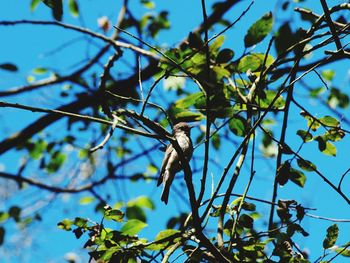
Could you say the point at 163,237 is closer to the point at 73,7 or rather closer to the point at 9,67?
the point at 9,67

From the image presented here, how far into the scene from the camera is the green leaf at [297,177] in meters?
2.87

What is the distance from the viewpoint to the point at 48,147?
641cm

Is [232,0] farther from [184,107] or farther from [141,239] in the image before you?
[141,239]

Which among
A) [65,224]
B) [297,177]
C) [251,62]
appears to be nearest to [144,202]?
[251,62]

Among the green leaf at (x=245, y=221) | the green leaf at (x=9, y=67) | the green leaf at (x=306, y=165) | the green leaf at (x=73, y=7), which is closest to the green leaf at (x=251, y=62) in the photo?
the green leaf at (x=306, y=165)

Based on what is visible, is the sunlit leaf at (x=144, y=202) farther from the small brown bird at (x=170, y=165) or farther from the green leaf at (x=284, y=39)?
the green leaf at (x=284, y=39)

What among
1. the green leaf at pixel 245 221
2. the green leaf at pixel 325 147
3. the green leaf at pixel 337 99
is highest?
the green leaf at pixel 337 99

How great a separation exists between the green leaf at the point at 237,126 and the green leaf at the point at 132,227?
757mm

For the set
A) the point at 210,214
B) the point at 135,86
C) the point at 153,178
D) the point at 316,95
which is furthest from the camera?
the point at 153,178

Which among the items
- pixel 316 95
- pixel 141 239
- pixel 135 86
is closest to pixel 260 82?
pixel 141 239

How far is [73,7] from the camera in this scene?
606 centimetres

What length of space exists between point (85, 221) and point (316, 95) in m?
3.57

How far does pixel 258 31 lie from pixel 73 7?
10.7 feet

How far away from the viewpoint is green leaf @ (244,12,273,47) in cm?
323
